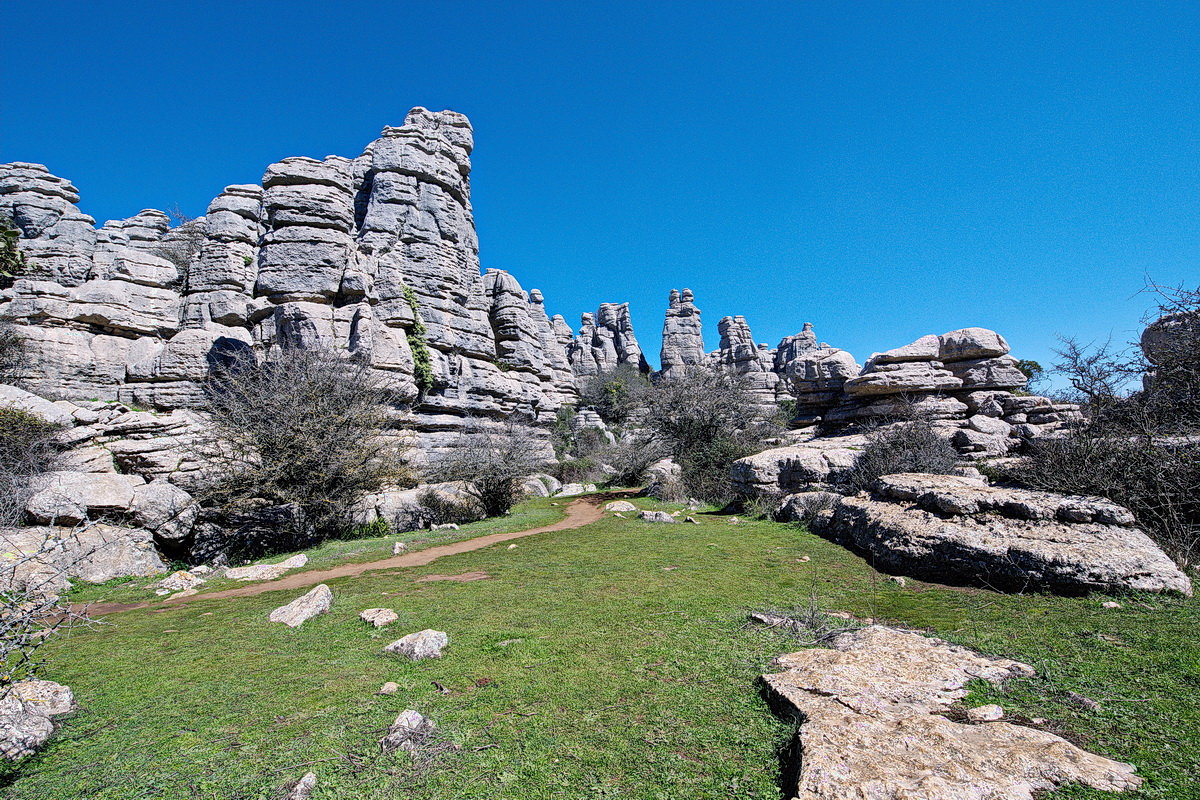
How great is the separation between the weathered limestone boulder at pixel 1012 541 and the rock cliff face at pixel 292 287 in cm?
1807

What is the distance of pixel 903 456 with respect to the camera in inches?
412

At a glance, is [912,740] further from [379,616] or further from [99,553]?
[99,553]

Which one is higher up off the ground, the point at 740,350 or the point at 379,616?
the point at 740,350

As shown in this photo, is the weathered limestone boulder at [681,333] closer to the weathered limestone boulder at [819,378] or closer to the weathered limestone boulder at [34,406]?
the weathered limestone boulder at [819,378]

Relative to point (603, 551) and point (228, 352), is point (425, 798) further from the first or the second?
point (228, 352)

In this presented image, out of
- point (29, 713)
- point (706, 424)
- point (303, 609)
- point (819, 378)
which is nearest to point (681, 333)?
point (819, 378)

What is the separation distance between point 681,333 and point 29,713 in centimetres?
6388

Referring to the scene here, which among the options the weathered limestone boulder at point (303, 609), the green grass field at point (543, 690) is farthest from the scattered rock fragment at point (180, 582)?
the weathered limestone boulder at point (303, 609)

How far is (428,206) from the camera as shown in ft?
86.1

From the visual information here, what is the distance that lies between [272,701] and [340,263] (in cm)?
2122

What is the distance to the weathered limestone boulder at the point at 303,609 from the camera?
5.16 meters

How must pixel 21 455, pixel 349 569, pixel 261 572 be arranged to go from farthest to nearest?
pixel 21 455 < pixel 349 569 < pixel 261 572

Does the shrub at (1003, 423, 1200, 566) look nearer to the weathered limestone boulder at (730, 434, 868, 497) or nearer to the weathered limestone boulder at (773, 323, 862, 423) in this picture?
the weathered limestone boulder at (730, 434, 868, 497)

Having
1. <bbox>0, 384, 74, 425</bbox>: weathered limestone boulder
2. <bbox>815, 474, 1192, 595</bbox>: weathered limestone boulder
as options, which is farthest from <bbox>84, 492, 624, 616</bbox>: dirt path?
<bbox>0, 384, 74, 425</bbox>: weathered limestone boulder
